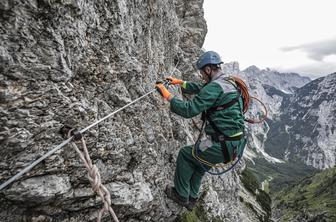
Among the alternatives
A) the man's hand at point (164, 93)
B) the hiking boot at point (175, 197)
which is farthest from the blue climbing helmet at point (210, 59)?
the hiking boot at point (175, 197)

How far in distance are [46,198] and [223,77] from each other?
20.6 feet

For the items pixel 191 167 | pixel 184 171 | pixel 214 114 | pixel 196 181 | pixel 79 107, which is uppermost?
pixel 214 114

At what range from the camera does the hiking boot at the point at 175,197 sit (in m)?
11.4

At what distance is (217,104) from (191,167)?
279cm

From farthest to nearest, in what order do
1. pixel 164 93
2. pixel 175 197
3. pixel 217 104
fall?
pixel 175 197, pixel 164 93, pixel 217 104

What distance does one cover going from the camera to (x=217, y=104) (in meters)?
9.34

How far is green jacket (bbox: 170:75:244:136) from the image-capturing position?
8.87 m

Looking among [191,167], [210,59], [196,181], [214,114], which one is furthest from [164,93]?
[196,181]

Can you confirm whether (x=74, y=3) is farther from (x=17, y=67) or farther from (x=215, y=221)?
(x=215, y=221)

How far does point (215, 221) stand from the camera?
19.5m

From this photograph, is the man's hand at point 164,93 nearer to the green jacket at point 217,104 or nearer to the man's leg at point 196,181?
the green jacket at point 217,104

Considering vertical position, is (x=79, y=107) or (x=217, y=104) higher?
(x=217, y=104)

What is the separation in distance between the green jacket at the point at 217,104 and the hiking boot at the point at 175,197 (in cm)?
323

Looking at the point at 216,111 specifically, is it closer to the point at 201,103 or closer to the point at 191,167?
the point at 201,103
